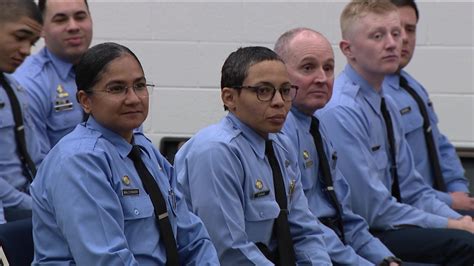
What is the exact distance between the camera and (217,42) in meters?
5.75

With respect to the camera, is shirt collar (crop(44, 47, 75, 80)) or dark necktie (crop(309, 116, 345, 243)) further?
shirt collar (crop(44, 47, 75, 80))

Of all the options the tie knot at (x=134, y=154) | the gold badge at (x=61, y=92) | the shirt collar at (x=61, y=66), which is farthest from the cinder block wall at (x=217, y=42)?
the tie knot at (x=134, y=154)

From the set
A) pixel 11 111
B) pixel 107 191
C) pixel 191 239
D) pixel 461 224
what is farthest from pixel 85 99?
pixel 461 224

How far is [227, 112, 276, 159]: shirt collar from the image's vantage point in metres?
3.61

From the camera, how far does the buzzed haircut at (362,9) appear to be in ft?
15.3

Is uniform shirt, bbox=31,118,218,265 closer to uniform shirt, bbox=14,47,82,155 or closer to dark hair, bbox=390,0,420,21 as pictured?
uniform shirt, bbox=14,47,82,155

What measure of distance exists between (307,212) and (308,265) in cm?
18

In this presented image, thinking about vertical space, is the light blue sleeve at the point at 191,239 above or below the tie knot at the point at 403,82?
above

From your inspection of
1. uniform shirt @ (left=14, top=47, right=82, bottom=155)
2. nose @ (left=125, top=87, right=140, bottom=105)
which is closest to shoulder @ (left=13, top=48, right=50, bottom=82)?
uniform shirt @ (left=14, top=47, right=82, bottom=155)

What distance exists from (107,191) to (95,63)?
39cm

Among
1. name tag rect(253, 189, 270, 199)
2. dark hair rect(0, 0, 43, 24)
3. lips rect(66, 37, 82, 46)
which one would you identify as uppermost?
dark hair rect(0, 0, 43, 24)

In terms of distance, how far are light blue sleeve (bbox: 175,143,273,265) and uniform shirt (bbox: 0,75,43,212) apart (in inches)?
40.2

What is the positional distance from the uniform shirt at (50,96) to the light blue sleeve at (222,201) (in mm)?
1337

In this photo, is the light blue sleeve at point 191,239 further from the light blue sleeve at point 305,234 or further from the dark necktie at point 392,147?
the dark necktie at point 392,147
